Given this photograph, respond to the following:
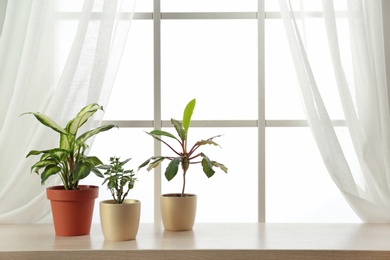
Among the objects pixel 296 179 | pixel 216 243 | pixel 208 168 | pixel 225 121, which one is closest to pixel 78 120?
pixel 208 168

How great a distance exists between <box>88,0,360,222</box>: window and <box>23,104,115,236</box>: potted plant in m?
0.59

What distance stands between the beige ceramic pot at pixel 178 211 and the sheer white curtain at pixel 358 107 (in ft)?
2.53

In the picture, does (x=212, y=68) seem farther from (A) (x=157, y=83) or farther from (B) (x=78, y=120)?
(B) (x=78, y=120)

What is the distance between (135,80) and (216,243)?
4.05ft

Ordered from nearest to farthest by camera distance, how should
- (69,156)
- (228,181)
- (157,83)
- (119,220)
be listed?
(119,220)
(69,156)
(157,83)
(228,181)

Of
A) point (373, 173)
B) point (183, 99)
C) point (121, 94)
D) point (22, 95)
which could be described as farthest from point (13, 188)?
point (373, 173)

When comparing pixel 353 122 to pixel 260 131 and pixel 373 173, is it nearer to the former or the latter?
pixel 373 173

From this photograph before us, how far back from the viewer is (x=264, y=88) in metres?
3.26

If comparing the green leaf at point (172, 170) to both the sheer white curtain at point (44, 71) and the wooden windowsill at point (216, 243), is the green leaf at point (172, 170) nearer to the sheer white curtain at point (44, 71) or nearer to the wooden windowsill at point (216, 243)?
the wooden windowsill at point (216, 243)

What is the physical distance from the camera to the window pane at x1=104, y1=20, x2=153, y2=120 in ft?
11.0

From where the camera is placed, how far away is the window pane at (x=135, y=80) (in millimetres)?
3342

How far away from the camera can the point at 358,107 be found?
304 centimetres

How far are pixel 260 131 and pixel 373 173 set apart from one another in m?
0.66

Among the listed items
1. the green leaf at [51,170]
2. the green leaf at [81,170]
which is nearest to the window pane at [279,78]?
the green leaf at [81,170]
